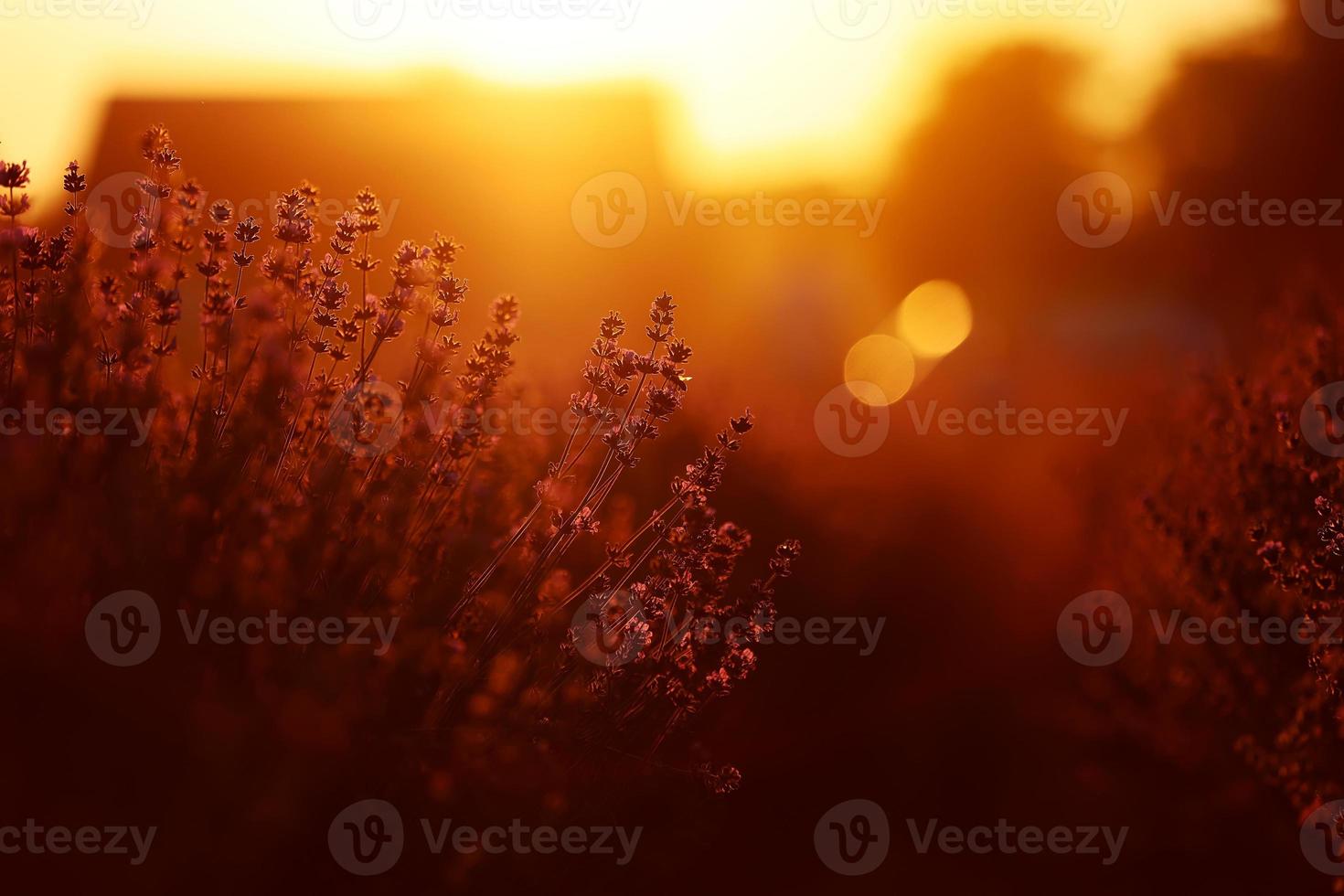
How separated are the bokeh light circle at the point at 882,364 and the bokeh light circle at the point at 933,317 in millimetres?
419

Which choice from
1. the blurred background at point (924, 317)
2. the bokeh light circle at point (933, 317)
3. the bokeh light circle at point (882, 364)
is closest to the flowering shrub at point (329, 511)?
the blurred background at point (924, 317)

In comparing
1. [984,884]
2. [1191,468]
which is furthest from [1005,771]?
[1191,468]

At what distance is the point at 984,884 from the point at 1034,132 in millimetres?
21512

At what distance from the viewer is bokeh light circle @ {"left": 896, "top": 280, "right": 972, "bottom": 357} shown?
63.2 ft

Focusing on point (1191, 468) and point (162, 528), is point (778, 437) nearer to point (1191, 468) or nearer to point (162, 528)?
point (1191, 468)

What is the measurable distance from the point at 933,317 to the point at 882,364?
4231 millimetres

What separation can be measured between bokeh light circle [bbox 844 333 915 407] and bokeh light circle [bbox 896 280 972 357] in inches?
16.5

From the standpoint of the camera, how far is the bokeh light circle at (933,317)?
63.2ft

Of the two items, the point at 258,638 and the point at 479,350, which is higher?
the point at 479,350

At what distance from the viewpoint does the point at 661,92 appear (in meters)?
17.1

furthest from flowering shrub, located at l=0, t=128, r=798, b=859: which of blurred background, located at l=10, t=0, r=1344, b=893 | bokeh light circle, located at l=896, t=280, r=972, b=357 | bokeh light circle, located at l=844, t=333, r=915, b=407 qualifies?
bokeh light circle, located at l=896, t=280, r=972, b=357

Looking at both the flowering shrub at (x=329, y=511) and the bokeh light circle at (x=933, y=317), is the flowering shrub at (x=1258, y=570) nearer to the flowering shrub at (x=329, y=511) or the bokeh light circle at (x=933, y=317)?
the flowering shrub at (x=329, y=511)

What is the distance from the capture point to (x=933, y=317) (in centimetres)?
2056

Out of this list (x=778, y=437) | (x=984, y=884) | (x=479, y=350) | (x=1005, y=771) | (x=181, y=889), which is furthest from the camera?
(x=778, y=437)
